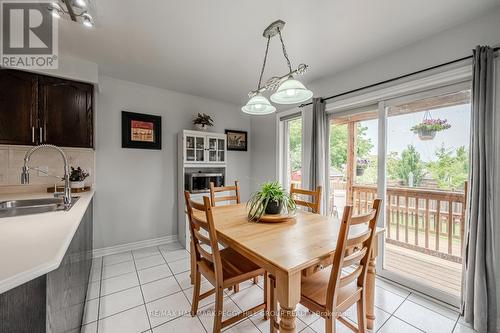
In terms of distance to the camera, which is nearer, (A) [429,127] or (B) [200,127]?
(A) [429,127]

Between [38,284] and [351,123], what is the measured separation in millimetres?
3209

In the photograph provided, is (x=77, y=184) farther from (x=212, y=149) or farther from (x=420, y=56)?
(x=420, y=56)

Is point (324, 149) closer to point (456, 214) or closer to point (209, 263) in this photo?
point (456, 214)

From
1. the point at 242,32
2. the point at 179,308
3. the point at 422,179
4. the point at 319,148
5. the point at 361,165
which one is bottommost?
the point at 179,308

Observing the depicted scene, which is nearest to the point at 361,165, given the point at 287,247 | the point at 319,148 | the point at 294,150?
the point at 319,148

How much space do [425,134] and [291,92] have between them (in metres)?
1.54

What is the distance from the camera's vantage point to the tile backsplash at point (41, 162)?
2246 millimetres

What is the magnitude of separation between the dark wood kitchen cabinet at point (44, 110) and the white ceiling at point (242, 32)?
1.36 feet

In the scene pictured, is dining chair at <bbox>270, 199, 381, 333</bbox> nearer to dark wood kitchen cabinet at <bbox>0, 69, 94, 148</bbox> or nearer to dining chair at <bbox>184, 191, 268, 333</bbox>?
dining chair at <bbox>184, 191, 268, 333</bbox>

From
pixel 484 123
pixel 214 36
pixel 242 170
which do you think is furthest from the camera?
pixel 242 170

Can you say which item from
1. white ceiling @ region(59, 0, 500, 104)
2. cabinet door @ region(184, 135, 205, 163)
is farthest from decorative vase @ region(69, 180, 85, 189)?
white ceiling @ region(59, 0, 500, 104)

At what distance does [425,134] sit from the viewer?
2.09 metres

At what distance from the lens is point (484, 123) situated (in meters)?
1.53

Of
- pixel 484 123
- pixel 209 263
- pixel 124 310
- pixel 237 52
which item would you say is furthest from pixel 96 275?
pixel 484 123
